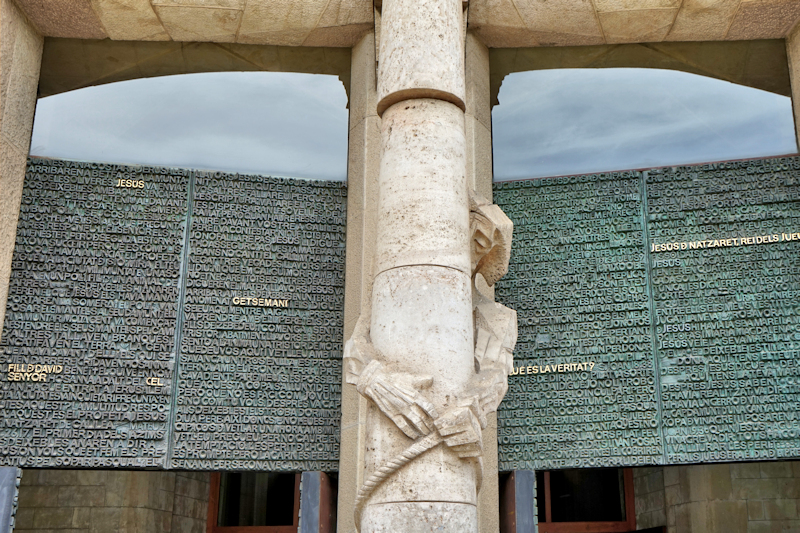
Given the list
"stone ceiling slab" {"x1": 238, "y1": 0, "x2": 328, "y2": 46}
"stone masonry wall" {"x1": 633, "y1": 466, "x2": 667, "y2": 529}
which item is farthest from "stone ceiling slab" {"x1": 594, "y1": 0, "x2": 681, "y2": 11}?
"stone masonry wall" {"x1": 633, "y1": 466, "x2": 667, "y2": 529}

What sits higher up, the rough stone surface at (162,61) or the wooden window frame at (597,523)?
the rough stone surface at (162,61)

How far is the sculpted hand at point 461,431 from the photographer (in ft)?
20.4

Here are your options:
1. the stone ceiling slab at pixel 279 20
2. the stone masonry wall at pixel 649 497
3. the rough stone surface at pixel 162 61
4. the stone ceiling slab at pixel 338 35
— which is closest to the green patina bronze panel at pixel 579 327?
the stone ceiling slab at pixel 338 35

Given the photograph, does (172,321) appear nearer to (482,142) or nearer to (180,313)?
(180,313)

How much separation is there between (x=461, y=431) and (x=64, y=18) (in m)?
7.38

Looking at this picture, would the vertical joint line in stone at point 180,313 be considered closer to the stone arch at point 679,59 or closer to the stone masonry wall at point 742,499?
the stone arch at point 679,59

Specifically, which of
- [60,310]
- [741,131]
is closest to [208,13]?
[60,310]

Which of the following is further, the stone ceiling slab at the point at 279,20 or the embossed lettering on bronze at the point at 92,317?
the stone ceiling slab at the point at 279,20

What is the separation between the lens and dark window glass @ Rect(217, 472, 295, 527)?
1473 centimetres

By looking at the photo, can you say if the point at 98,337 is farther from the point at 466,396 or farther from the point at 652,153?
the point at 652,153

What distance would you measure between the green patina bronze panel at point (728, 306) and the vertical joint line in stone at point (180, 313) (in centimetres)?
535

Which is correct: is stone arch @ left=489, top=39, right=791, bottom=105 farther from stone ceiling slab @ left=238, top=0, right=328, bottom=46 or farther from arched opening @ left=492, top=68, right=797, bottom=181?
stone ceiling slab @ left=238, top=0, right=328, bottom=46

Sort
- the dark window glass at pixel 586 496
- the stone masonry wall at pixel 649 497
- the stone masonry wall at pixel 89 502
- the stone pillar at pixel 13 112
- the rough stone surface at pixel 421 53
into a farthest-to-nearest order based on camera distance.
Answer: the dark window glass at pixel 586 496, the stone masonry wall at pixel 649 497, the stone masonry wall at pixel 89 502, the stone pillar at pixel 13 112, the rough stone surface at pixel 421 53

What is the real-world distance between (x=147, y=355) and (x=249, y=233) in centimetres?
181
